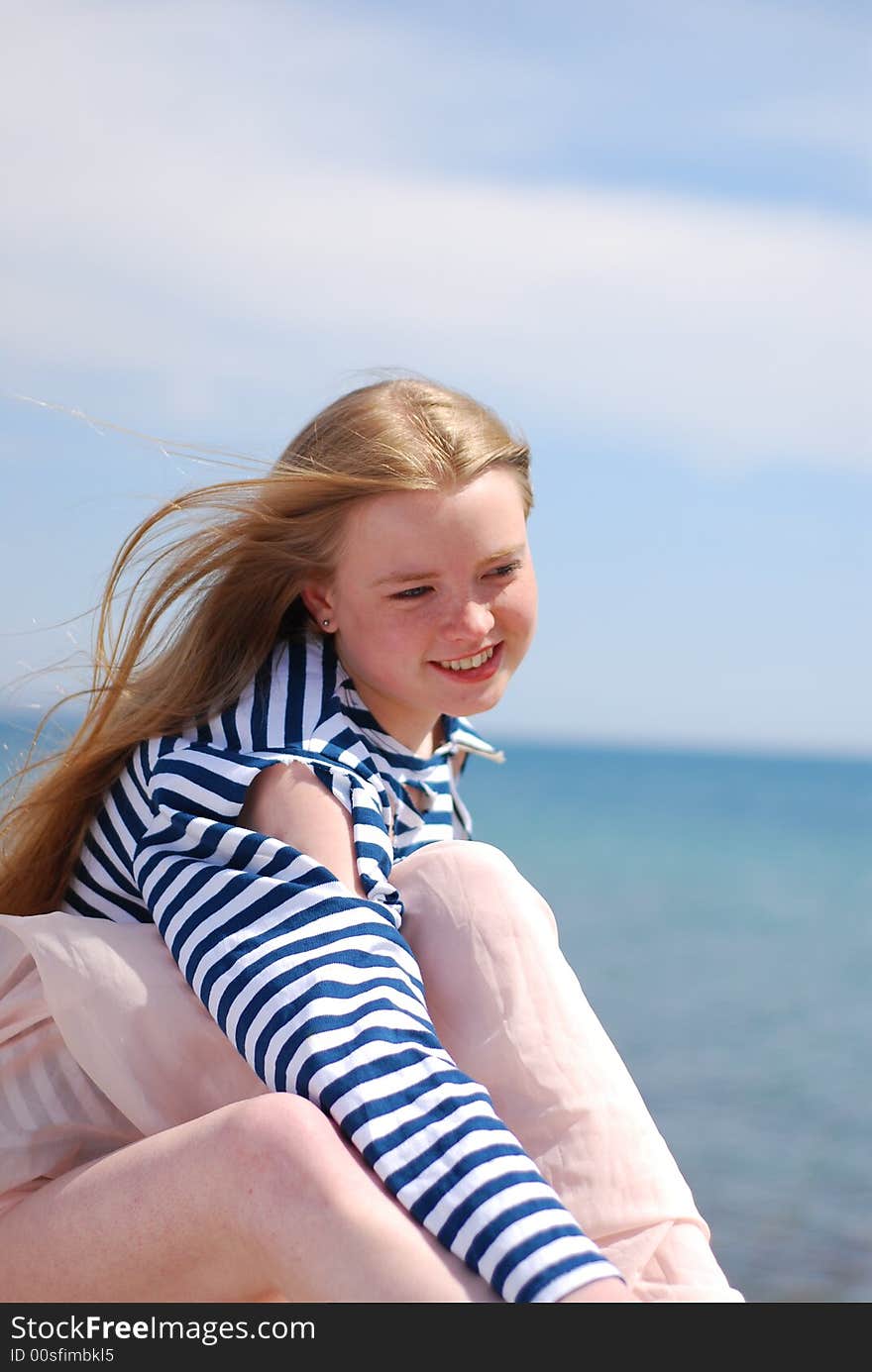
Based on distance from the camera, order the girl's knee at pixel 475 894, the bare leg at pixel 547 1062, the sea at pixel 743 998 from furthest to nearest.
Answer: the sea at pixel 743 998
the girl's knee at pixel 475 894
the bare leg at pixel 547 1062

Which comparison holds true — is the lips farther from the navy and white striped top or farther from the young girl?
the navy and white striped top

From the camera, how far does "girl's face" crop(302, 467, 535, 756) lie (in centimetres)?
204

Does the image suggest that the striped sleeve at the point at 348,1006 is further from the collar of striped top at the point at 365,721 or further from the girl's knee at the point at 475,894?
Answer: the collar of striped top at the point at 365,721

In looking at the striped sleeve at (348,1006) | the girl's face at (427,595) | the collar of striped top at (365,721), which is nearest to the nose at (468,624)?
the girl's face at (427,595)

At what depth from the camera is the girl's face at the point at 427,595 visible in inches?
80.3

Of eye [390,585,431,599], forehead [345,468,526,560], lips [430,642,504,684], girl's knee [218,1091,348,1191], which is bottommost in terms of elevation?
girl's knee [218,1091,348,1191]

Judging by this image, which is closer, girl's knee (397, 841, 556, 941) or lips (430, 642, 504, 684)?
girl's knee (397, 841, 556, 941)

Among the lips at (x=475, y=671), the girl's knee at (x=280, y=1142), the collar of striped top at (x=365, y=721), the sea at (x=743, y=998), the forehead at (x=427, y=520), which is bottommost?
the sea at (x=743, y=998)

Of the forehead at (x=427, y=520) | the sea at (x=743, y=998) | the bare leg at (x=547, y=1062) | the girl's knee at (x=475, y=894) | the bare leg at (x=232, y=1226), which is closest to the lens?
the bare leg at (x=232, y=1226)

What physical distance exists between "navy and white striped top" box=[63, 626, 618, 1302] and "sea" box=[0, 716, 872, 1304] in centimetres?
47

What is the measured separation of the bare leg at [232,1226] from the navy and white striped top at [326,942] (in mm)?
40

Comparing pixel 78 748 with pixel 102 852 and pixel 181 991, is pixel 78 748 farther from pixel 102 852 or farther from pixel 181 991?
pixel 181 991

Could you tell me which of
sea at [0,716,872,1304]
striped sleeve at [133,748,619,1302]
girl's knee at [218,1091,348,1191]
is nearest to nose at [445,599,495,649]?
striped sleeve at [133,748,619,1302]
